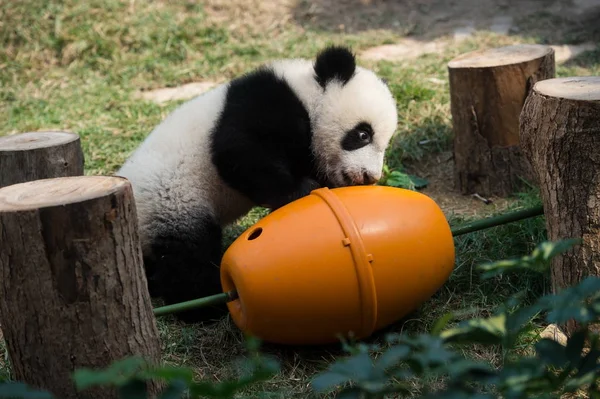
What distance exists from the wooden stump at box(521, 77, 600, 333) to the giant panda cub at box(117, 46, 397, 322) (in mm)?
937

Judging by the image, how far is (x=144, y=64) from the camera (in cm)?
728

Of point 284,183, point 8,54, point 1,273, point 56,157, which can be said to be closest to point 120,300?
point 1,273

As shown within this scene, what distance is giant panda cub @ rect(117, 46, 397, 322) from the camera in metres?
3.71

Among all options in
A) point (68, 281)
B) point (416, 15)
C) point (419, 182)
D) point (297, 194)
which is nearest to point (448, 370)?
point (68, 281)

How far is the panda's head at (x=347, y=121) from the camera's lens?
3.84 meters

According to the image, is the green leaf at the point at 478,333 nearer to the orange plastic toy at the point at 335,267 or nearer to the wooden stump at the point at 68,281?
the orange plastic toy at the point at 335,267

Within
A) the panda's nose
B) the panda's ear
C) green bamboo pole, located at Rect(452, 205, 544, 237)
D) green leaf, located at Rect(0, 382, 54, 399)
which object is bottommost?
green bamboo pole, located at Rect(452, 205, 544, 237)

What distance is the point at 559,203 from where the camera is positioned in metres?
3.14

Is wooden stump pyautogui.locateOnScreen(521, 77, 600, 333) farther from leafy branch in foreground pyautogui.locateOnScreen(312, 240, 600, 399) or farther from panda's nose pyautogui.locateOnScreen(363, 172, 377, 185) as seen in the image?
leafy branch in foreground pyautogui.locateOnScreen(312, 240, 600, 399)

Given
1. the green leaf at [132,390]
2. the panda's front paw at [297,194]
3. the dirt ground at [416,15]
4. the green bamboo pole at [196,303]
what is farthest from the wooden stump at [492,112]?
the green leaf at [132,390]

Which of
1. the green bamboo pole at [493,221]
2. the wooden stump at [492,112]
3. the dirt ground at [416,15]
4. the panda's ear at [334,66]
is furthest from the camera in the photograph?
the dirt ground at [416,15]

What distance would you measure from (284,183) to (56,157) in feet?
4.18

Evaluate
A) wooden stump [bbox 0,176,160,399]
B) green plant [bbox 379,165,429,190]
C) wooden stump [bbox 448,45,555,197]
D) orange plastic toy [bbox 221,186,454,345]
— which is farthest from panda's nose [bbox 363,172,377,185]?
wooden stump [bbox 0,176,160,399]

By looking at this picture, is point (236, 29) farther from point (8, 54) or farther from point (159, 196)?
point (159, 196)
